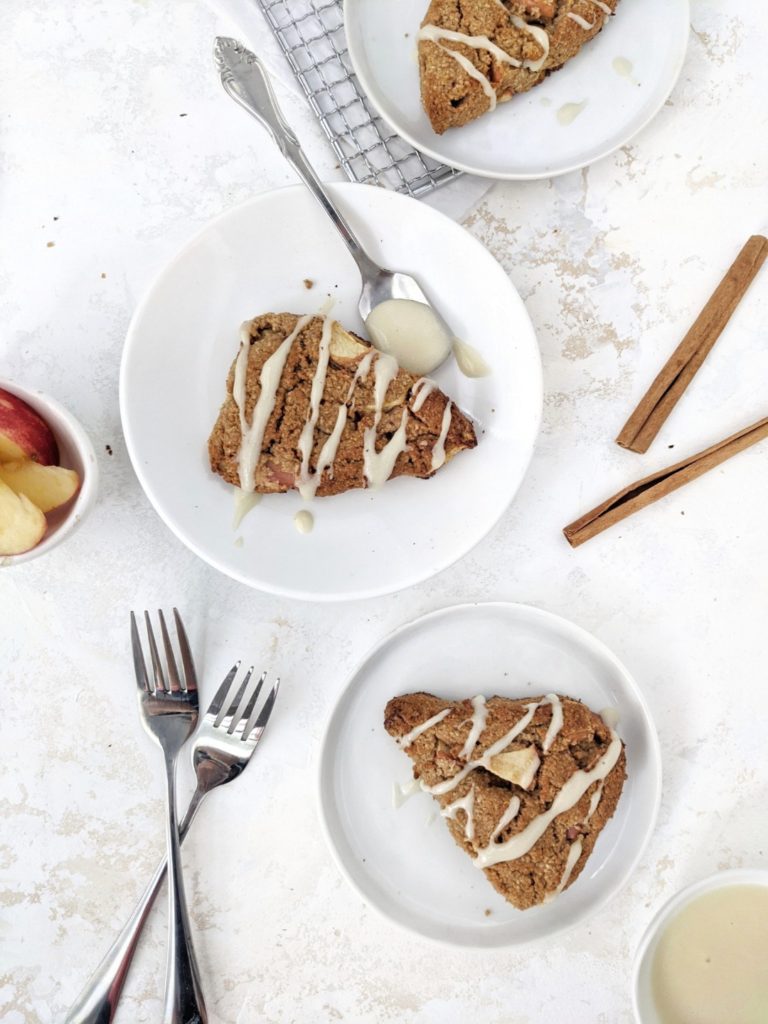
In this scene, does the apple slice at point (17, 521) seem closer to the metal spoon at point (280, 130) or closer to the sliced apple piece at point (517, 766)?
the metal spoon at point (280, 130)

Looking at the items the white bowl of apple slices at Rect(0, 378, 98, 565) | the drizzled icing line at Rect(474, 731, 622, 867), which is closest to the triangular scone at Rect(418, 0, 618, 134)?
the white bowl of apple slices at Rect(0, 378, 98, 565)

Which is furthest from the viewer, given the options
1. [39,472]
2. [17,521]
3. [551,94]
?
[551,94]

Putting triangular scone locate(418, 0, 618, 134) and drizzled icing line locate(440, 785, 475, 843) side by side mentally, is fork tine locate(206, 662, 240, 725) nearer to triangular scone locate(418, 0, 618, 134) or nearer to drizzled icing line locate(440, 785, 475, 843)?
drizzled icing line locate(440, 785, 475, 843)

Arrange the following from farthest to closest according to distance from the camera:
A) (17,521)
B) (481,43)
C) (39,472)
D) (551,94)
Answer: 1. (551,94)
2. (481,43)
3. (39,472)
4. (17,521)

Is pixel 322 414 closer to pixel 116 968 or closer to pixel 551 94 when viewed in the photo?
pixel 551 94

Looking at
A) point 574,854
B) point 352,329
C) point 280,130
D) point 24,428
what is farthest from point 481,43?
point 574,854

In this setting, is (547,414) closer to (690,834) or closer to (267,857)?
(690,834)
